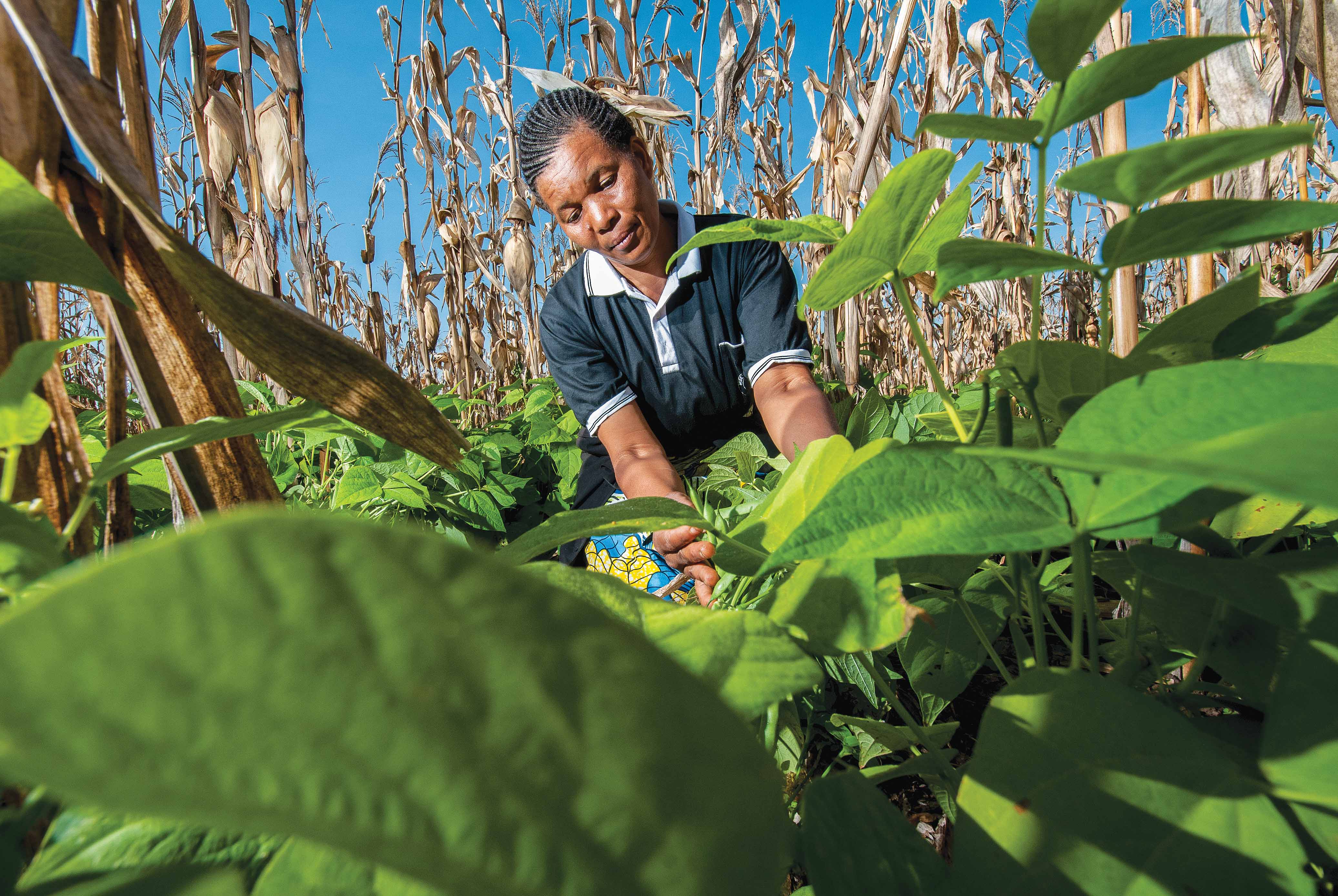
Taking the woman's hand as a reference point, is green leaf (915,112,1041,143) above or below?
above

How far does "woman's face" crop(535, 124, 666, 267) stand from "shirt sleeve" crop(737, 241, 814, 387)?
9.2 inches

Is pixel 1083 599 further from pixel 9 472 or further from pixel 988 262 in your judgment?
pixel 9 472

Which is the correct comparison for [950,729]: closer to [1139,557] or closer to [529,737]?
[1139,557]

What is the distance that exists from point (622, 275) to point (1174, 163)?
157 centimetres

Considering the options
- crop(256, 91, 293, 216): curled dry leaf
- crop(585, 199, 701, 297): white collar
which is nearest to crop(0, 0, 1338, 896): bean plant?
crop(585, 199, 701, 297): white collar

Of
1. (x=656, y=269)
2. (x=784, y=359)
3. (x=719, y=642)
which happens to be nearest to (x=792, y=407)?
(x=784, y=359)

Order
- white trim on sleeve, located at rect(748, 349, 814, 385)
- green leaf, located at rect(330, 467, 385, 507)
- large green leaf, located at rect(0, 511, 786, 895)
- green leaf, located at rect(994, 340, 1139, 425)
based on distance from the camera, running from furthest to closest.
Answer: white trim on sleeve, located at rect(748, 349, 814, 385) → green leaf, located at rect(330, 467, 385, 507) → green leaf, located at rect(994, 340, 1139, 425) → large green leaf, located at rect(0, 511, 786, 895)

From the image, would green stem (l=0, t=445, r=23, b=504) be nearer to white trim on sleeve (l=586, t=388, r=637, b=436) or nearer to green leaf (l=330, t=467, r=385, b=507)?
green leaf (l=330, t=467, r=385, b=507)

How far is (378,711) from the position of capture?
10cm

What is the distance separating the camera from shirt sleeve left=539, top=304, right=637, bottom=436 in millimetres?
1624

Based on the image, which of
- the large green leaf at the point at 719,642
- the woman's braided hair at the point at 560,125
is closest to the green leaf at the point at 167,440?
the large green leaf at the point at 719,642

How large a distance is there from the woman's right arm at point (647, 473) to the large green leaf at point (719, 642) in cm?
33

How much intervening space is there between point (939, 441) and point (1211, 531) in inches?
3.9

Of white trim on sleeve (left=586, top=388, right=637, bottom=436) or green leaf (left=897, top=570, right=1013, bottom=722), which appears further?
white trim on sleeve (left=586, top=388, right=637, bottom=436)
